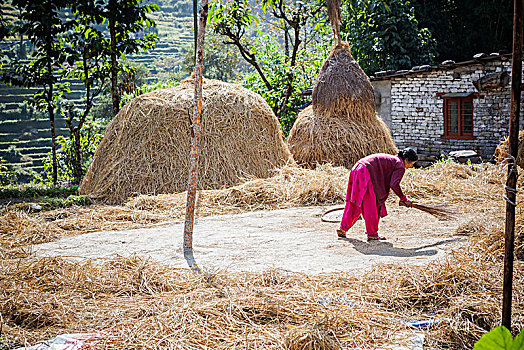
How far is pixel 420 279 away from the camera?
3.57 metres

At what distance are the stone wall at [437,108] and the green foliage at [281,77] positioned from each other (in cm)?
239

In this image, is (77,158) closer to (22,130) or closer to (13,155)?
(13,155)

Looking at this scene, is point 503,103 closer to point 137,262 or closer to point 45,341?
point 137,262

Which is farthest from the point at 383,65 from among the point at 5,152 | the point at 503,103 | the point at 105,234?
the point at 5,152

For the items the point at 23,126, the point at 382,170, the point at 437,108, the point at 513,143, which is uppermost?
the point at 23,126

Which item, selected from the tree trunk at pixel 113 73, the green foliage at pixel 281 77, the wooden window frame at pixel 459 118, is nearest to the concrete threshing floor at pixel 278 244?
the tree trunk at pixel 113 73

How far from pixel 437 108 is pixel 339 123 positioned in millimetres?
4560

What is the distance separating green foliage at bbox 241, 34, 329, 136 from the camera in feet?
51.0

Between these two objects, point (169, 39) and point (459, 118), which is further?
point (169, 39)

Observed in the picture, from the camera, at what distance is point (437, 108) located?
13812mm

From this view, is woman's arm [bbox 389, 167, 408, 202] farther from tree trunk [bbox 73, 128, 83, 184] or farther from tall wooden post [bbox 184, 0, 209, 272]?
tree trunk [bbox 73, 128, 83, 184]

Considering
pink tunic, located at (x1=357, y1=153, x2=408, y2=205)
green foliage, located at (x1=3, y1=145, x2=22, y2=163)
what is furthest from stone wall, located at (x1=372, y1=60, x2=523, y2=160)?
green foliage, located at (x1=3, y1=145, x2=22, y2=163)

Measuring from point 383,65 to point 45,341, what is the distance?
1673 cm

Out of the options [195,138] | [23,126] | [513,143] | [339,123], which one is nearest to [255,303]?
[513,143]
